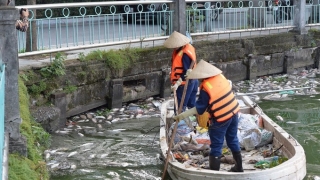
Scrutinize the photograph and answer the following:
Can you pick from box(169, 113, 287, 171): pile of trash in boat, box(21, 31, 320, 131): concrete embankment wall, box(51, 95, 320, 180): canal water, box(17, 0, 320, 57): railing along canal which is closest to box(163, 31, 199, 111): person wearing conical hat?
box(169, 113, 287, 171): pile of trash in boat

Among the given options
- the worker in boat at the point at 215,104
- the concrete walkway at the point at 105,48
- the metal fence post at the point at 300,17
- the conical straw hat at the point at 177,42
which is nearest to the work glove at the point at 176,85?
the conical straw hat at the point at 177,42

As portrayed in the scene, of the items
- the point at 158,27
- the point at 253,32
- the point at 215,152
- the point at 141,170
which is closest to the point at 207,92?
the point at 215,152

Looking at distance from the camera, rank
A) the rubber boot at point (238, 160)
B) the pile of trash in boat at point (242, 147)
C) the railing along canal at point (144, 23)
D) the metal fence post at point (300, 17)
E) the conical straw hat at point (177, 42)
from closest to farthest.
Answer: the rubber boot at point (238, 160), the pile of trash in boat at point (242, 147), the conical straw hat at point (177, 42), the railing along canal at point (144, 23), the metal fence post at point (300, 17)

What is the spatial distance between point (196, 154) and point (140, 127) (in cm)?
253

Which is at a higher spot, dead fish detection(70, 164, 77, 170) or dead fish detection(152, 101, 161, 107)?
dead fish detection(152, 101, 161, 107)

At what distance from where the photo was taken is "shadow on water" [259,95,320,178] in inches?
334

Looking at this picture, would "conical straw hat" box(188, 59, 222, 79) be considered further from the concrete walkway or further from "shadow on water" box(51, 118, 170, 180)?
the concrete walkway

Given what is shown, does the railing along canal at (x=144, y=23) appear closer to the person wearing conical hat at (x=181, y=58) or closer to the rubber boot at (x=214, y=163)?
the person wearing conical hat at (x=181, y=58)

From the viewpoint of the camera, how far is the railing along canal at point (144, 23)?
11023mm

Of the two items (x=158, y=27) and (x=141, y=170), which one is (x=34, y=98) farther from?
(x=158, y=27)

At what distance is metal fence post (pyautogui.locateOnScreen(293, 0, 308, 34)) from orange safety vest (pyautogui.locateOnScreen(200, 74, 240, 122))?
958 cm

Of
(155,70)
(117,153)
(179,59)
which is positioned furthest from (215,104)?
(155,70)

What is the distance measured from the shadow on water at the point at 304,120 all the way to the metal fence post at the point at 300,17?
11.6 ft

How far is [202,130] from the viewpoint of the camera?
8461mm
